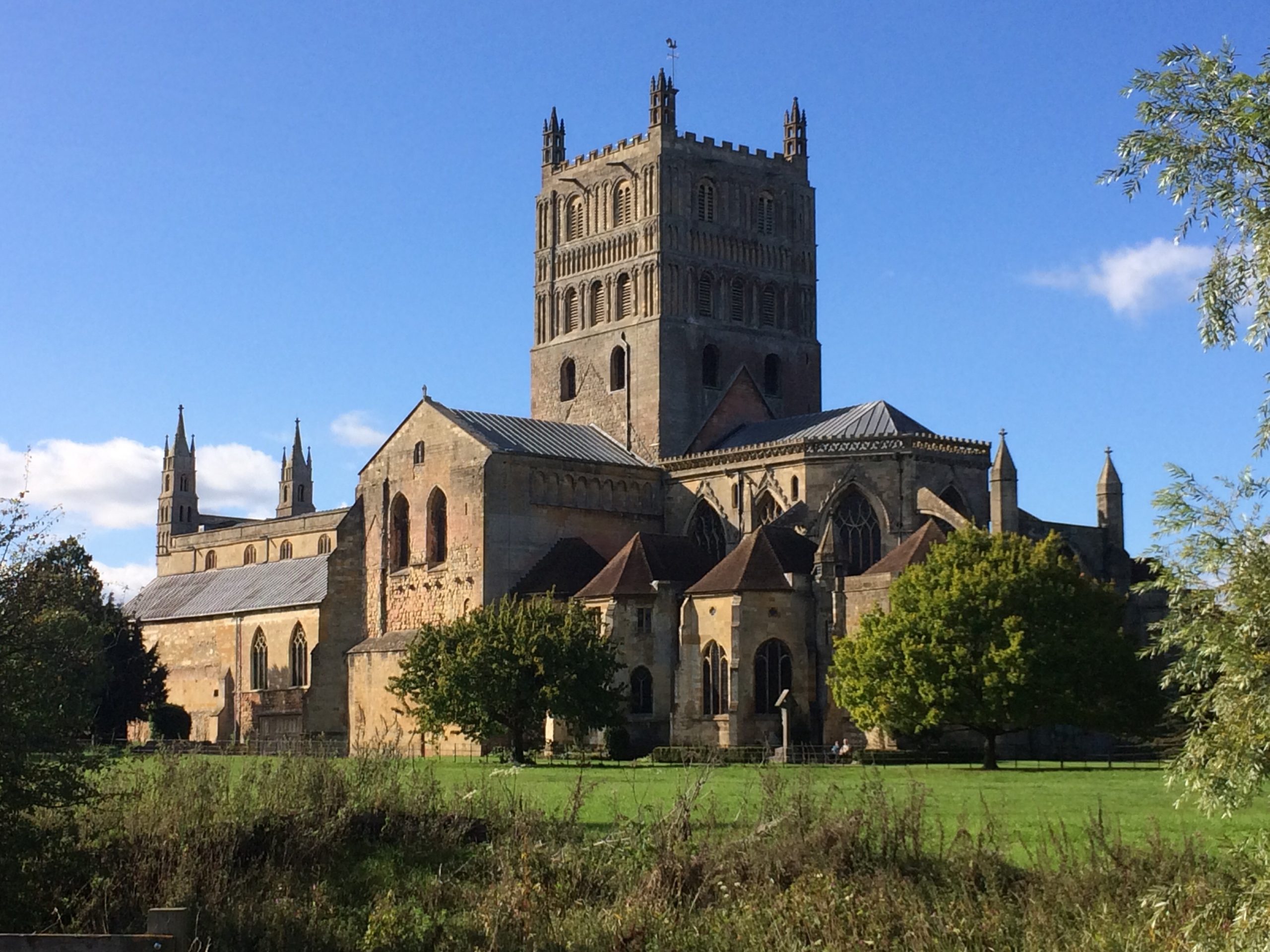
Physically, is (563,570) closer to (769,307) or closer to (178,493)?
(769,307)

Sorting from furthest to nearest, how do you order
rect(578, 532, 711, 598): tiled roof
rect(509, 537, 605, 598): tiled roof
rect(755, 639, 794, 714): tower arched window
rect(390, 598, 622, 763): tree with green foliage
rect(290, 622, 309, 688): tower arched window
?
rect(290, 622, 309, 688): tower arched window → rect(509, 537, 605, 598): tiled roof → rect(578, 532, 711, 598): tiled roof → rect(755, 639, 794, 714): tower arched window → rect(390, 598, 622, 763): tree with green foliage

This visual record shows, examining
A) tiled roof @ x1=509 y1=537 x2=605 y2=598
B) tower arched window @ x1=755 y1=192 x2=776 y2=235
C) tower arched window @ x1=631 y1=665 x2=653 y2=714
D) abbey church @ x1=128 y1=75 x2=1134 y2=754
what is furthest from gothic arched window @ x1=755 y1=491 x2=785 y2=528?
tower arched window @ x1=755 y1=192 x2=776 y2=235

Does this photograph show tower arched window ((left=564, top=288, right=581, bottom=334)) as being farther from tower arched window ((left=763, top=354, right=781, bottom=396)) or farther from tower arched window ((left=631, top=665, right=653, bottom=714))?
tower arched window ((left=631, top=665, right=653, bottom=714))

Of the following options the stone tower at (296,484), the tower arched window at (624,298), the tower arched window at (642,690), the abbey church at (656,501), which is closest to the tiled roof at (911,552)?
the abbey church at (656,501)

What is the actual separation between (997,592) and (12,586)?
28.6 m

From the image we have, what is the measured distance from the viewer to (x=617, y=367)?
243 ft

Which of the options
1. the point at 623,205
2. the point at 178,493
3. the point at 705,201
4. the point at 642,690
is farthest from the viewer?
the point at 178,493

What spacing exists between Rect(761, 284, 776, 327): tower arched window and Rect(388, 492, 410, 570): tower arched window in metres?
16.4

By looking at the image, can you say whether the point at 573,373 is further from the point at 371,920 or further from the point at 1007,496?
the point at 371,920

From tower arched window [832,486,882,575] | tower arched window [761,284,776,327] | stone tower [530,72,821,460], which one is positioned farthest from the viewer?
tower arched window [761,284,776,327]

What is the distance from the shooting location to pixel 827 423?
66875 millimetres

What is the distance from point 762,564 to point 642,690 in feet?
18.6

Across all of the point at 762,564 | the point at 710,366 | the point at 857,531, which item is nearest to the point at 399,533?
the point at 710,366

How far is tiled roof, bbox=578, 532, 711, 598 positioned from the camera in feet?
196
